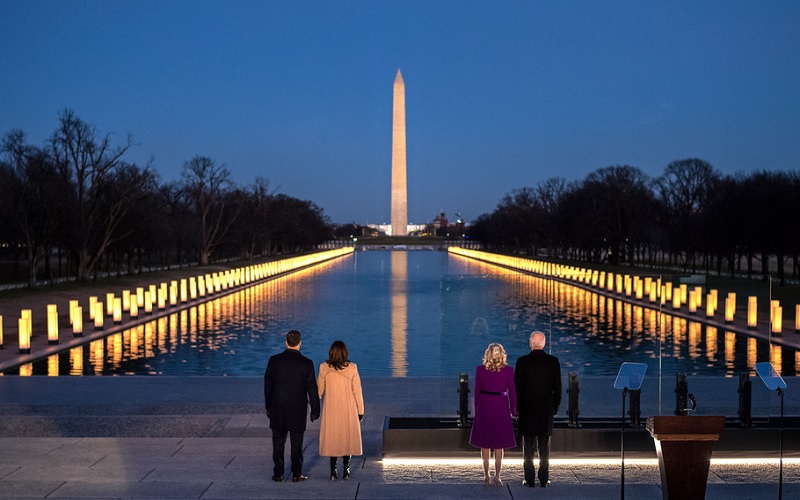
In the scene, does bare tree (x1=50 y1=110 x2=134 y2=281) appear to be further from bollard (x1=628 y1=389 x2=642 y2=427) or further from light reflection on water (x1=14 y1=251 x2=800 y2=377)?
bollard (x1=628 y1=389 x2=642 y2=427)

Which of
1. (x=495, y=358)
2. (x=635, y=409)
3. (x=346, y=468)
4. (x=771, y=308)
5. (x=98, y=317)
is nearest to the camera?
(x=495, y=358)

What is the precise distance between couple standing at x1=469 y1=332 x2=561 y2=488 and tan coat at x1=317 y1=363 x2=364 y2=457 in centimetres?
126

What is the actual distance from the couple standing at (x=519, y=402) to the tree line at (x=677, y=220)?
3973cm

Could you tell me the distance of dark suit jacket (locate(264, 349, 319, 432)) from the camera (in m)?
9.47

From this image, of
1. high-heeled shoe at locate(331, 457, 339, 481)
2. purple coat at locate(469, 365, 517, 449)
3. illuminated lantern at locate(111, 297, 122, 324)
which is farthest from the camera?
illuminated lantern at locate(111, 297, 122, 324)

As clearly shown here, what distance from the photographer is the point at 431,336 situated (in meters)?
25.7

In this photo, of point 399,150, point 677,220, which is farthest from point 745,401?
point 399,150

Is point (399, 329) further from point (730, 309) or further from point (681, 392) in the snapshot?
point (681, 392)

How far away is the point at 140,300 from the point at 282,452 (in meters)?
25.2

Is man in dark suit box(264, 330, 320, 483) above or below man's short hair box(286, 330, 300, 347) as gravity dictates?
below

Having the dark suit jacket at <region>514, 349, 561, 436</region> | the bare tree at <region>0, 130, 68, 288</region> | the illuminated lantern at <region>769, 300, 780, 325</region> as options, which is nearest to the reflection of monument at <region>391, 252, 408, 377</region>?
the illuminated lantern at <region>769, 300, 780, 325</region>

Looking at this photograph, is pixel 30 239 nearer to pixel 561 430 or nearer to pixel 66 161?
pixel 66 161

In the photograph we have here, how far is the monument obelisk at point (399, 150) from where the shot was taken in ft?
385

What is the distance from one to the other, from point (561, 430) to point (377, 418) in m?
3.41
